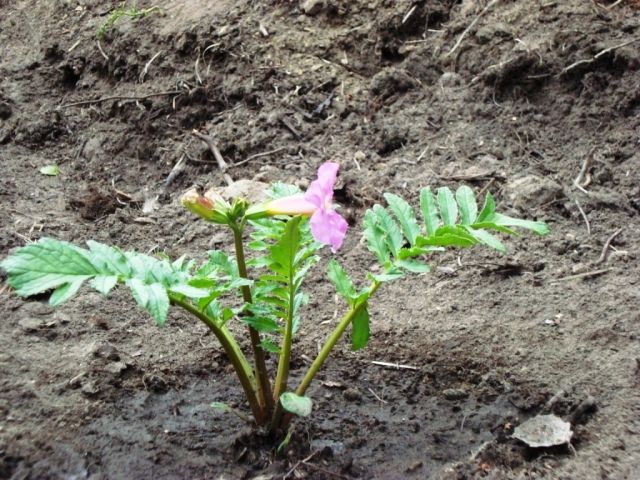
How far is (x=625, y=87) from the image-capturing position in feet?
10.2

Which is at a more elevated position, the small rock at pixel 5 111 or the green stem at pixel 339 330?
the green stem at pixel 339 330

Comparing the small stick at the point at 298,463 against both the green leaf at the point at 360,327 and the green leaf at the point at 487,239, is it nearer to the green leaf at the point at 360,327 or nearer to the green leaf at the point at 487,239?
the green leaf at the point at 360,327

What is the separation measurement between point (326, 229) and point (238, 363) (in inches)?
18.3

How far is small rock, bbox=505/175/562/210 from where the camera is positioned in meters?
2.80

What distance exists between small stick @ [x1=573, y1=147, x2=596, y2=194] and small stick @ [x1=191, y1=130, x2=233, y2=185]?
1.46 meters

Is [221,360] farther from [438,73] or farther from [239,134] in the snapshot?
[438,73]

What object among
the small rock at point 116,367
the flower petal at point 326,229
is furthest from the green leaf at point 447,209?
the small rock at point 116,367

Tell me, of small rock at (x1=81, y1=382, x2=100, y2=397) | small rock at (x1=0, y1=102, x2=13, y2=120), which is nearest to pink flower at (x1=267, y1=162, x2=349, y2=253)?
small rock at (x1=81, y1=382, x2=100, y2=397)

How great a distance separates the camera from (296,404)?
1.63m

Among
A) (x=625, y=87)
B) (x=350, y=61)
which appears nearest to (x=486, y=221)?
(x=625, y=87)

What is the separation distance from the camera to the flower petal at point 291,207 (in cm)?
158

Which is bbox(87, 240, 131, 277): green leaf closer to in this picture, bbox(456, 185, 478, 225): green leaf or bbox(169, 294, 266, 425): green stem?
bbox(169, 294, 266, 425): green stem

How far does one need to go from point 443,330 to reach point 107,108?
2.35 meters

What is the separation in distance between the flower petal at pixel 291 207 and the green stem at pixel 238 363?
29 centimetres
